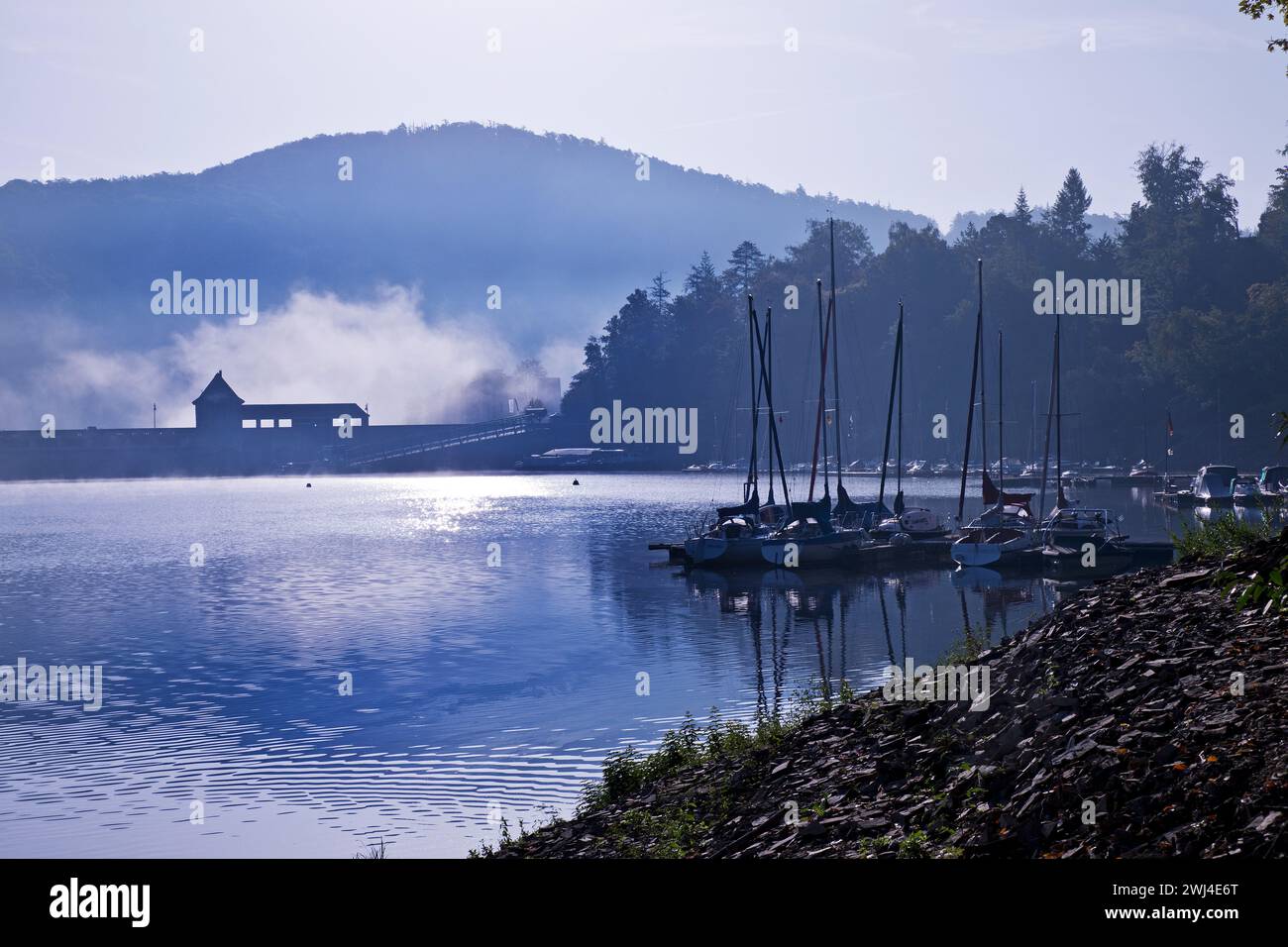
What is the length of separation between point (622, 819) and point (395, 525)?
3590 inches

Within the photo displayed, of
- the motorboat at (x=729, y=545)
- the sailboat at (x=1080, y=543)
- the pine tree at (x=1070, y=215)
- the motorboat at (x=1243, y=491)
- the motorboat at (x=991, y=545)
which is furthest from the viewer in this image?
the pine tree at (x=1070, y=215)

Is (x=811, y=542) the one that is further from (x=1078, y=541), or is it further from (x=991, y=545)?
(x=1078, y=541)

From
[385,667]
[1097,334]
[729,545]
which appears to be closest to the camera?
[385,667]

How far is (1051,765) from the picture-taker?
39.4 feet

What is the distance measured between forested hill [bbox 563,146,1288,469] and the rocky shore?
347ft

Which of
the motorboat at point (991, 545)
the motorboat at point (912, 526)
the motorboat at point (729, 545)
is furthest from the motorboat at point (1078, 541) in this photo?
the motorboat at point (729, 545)

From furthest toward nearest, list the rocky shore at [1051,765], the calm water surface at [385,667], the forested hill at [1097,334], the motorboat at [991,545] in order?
1. the forested hill at [1097,334]
2. the motorboat at [991,545]
3. the calm water surface at [385,667]
4. the rocky shore at [1051,765]

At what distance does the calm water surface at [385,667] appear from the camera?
2233 cm

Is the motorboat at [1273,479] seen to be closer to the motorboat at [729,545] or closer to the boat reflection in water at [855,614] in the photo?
the boat reflection in water at [855,614]

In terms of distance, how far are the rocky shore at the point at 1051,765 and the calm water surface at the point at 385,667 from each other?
4.87 meters

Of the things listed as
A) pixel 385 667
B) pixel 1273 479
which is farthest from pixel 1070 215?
pixel 385 667

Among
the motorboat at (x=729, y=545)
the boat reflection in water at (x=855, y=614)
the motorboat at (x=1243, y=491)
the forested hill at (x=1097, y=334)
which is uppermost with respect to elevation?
the forested hill at (x=1097, y=334)

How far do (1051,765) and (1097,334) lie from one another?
154 meters

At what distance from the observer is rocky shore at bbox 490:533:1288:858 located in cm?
1046
